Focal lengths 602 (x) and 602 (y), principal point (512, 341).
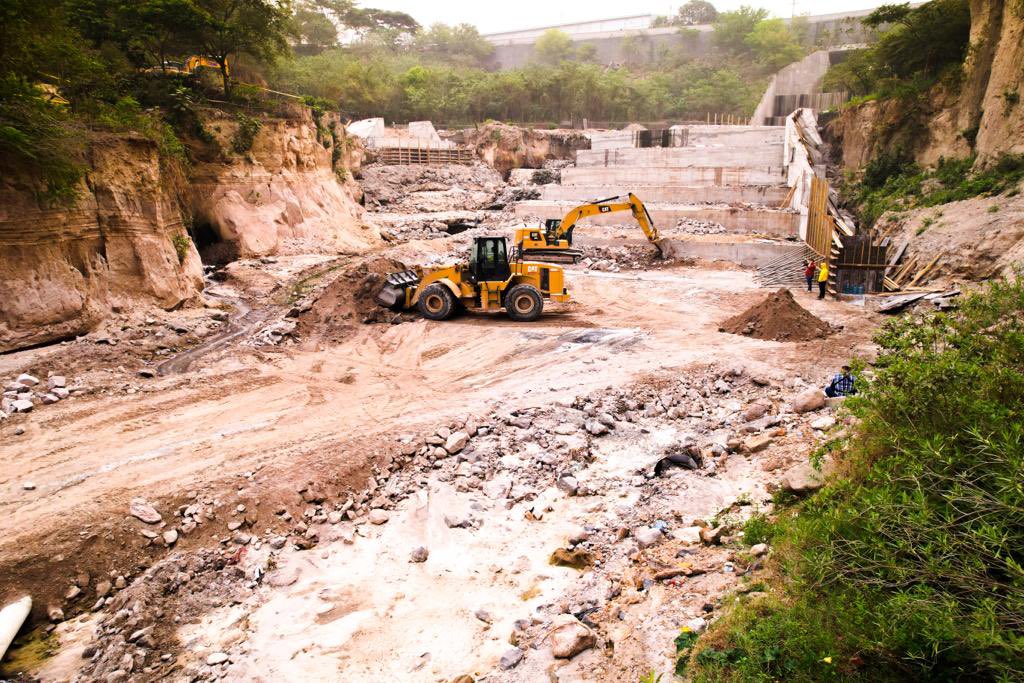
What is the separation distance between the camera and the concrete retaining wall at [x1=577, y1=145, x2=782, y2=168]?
3419cm

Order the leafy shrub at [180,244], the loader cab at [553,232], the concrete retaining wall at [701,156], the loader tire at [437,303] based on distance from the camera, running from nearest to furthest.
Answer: the loader tire at [437,303] < the leafy shrub at [180,244] < the loader cab at [553,232] < the concrete retaining wall at [701,156]

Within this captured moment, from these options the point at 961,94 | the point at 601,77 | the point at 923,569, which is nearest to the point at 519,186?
the point at 961,94

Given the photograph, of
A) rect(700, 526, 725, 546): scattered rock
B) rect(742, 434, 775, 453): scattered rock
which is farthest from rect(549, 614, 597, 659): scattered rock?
rect(742, 434, 775, 453): scattered rock

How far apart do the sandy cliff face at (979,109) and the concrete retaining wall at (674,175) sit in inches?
233

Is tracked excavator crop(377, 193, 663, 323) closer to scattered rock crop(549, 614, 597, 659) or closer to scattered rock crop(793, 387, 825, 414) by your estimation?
scattered rock crop(793, 387, 825, 414)

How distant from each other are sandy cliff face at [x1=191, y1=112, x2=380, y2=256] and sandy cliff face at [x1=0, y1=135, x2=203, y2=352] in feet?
15.3

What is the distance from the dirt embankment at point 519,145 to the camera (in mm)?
43812

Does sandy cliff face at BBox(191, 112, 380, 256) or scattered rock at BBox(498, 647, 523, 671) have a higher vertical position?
sandy cliff face at BBox(191, 112, 380, 256)

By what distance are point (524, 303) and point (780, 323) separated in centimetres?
573

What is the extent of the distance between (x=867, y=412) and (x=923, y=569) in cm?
224

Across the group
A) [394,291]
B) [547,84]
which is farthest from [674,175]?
[547,84]

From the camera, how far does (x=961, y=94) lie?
20.5 metres

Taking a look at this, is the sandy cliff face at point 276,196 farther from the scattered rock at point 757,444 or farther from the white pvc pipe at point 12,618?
the scattered rock at point 757,444

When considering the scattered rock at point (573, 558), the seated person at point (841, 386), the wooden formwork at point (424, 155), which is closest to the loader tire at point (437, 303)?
the seated person at point (841, 386)
